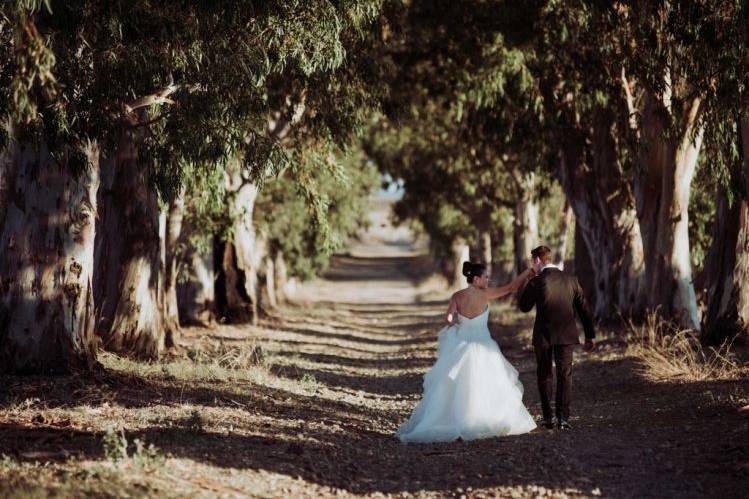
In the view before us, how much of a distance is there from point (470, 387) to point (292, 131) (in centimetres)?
1028

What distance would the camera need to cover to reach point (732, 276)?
17.5 meters

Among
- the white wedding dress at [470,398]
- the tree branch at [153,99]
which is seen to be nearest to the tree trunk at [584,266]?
the tree branch at [153,99]

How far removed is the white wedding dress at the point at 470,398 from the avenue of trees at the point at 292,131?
383 centimetres

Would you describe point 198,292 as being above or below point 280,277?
below

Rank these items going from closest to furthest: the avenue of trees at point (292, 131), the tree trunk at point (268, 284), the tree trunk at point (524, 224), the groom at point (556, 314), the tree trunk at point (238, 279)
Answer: the groom at point (556, 314) < the avenue of trees at point (292, 131) < the tree trunk at point (238, 279) < the tree trunk at point (524, 224) < the tree trunk at point (268, 284)

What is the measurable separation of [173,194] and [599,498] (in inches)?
324

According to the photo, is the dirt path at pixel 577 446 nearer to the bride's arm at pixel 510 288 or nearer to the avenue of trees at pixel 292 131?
the bride's arm at pixel 510 288

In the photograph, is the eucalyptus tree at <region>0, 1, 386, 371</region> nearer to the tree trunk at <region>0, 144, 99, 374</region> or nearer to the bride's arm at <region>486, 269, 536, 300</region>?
the tree trunk at <region>0, 144, 99, 374</region>

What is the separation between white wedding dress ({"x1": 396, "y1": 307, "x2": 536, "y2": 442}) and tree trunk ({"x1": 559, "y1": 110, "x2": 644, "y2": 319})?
11.2 metres

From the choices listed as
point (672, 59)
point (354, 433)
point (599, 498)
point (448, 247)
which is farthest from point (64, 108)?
point (448, 247)

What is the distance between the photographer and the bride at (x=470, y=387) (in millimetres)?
10859

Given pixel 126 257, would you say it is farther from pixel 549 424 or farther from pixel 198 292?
pixel 198 292

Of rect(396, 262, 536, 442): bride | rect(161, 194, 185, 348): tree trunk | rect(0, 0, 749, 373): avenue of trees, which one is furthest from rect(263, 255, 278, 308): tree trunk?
rect(396, 262, 536, 442): bride

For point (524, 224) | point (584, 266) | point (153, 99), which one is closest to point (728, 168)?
point (153, 99)
